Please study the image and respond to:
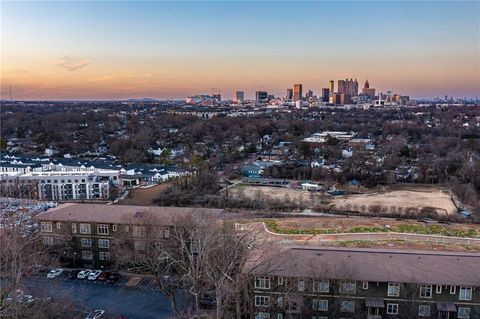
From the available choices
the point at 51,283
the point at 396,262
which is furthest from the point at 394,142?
the point at 51,283

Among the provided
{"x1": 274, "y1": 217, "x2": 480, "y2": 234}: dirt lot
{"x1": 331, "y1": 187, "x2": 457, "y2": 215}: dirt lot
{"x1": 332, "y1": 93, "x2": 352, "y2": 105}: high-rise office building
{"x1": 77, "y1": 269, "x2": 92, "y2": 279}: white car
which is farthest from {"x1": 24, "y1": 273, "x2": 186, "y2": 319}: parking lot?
{"x1": 332, "y1": 93, "x2": 352, "y2": 105}: high-rise office building

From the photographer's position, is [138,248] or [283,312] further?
[138,248]

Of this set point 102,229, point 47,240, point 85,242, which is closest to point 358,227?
point 102,229

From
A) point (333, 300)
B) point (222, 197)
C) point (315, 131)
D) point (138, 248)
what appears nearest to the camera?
point (333, 300)

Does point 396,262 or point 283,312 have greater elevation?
point 396,262

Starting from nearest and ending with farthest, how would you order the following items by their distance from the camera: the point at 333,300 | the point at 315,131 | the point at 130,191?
the point at 333,300, the point at 130,191, the point at 315,131

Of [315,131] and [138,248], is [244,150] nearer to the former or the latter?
[315,131]
